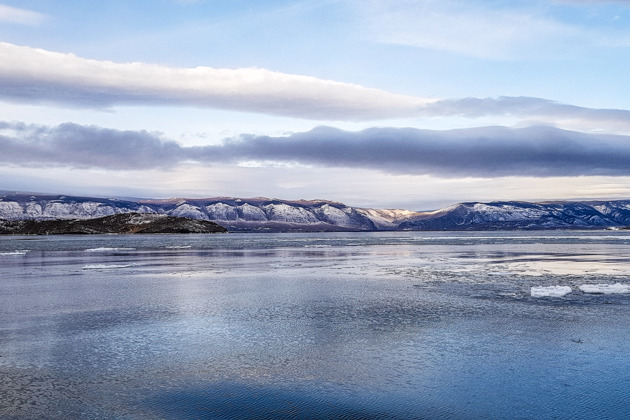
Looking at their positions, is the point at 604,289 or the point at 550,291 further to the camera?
the point at 604,289

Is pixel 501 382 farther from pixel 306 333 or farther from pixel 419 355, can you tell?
pixel 306 333

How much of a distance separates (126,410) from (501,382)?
8072 millimetres

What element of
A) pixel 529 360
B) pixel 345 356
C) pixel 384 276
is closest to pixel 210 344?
pixel 345 356

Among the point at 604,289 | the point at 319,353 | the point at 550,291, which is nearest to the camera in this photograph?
the point at 319,353

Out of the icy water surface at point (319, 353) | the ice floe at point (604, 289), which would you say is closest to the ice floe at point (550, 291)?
the icy water surface at point (319, 353)

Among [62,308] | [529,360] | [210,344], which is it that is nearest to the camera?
[529,360]

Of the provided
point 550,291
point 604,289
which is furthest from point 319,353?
point 604,289

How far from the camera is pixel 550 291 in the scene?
→ 988 inches

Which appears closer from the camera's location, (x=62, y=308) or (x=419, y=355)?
(x=419, y=355)

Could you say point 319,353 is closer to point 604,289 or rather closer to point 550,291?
point 550,291

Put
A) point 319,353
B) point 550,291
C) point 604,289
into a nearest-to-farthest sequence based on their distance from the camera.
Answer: point 319,353, point 550,291, point 604,289

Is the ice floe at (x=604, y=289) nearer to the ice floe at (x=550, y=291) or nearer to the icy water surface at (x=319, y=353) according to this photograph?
the icy water surface at (x=319, y=353)

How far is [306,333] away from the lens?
16.8m

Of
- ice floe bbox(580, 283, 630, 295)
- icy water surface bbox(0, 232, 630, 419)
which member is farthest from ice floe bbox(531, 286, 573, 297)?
ice floe bbox(580, 283, 630, 295)
